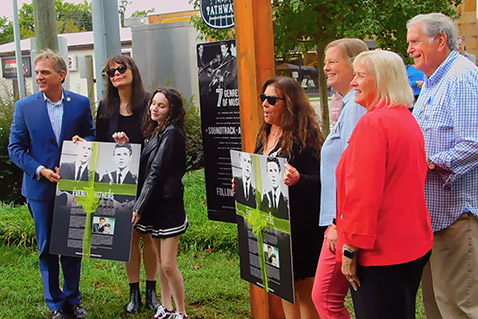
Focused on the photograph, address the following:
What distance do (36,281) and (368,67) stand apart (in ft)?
14.8

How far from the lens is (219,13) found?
575 cm

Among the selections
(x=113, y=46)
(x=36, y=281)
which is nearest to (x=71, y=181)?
(x=36, y=281)

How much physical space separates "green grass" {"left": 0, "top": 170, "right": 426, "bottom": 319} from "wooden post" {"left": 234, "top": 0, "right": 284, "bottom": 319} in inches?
64.7

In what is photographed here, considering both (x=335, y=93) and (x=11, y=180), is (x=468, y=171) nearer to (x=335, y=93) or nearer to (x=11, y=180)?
(x=335, y=93)

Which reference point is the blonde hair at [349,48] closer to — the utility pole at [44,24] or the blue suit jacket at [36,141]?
the blue suit jacket at [36,141]

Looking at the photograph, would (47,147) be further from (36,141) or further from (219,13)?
(219,13)

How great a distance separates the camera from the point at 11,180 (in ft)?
32.4

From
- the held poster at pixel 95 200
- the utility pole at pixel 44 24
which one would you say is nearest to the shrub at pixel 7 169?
the utility pole at pixel 44 24

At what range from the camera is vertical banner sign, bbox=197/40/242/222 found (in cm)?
541

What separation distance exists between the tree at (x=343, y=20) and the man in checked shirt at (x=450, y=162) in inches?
292

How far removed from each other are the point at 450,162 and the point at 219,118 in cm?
240

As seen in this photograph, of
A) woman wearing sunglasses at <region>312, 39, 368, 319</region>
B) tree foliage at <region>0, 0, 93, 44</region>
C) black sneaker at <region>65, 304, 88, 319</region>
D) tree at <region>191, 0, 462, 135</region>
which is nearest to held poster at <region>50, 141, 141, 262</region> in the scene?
black sneaker at <region>65, 304, 88, 319</region>

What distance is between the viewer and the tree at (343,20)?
11.6m

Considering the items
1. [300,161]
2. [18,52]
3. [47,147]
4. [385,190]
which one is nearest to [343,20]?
[47,147]
